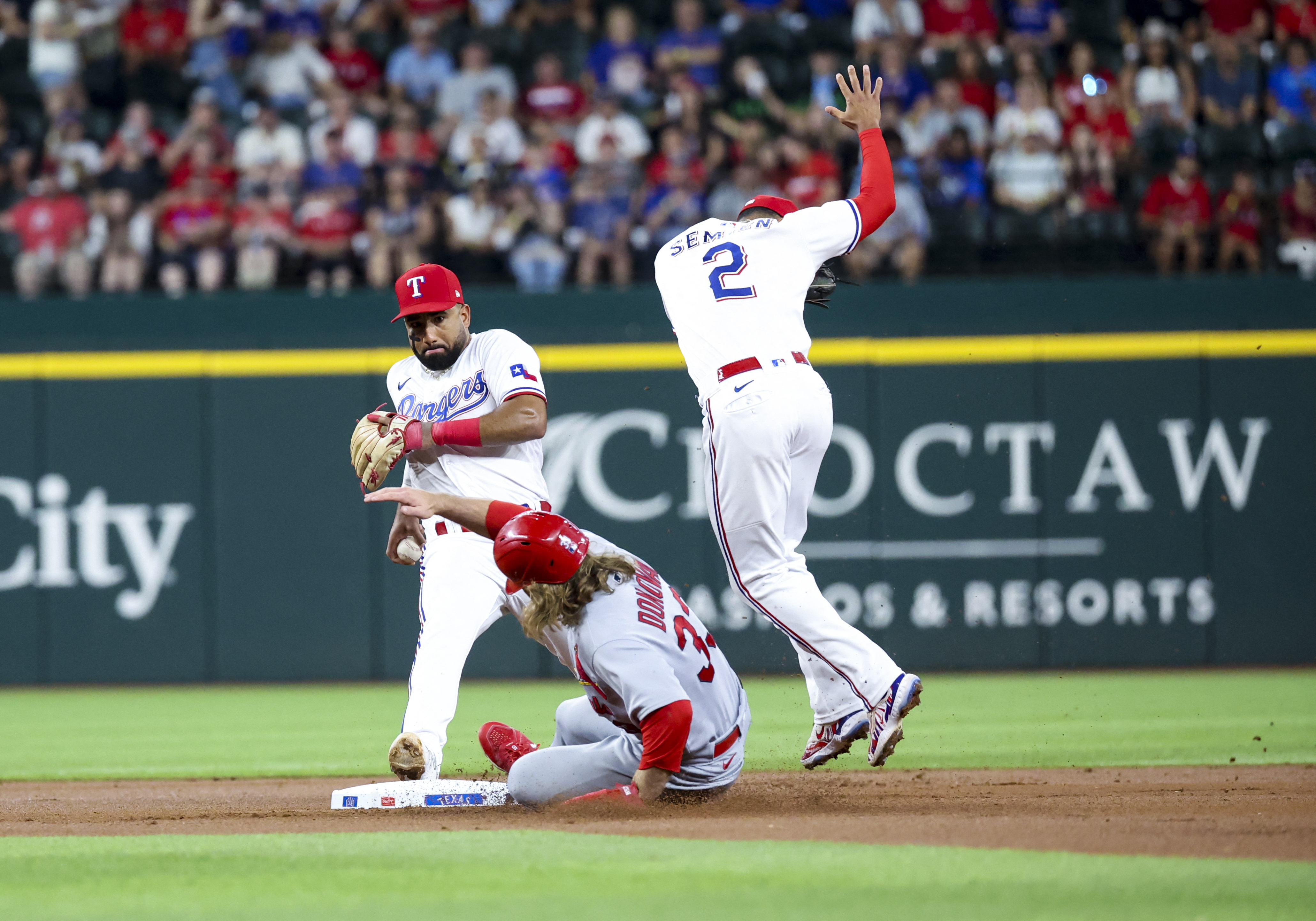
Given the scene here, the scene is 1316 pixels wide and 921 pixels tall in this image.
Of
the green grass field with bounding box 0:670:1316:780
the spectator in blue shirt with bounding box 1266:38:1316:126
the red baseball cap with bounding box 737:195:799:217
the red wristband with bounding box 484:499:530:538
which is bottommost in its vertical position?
the green grass field with bounding box 0:670:1316:780

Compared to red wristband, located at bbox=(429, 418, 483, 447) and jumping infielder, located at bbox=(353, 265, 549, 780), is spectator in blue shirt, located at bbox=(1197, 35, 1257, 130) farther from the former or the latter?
red wristband, located at bbox=(429, 418, 483, 447)

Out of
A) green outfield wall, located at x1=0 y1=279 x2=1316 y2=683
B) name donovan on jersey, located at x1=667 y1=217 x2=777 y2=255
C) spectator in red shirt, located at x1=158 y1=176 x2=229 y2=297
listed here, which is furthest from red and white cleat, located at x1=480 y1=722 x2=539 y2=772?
spectator in red shirt, located at x1=158 y1=176 x2=229 y2=297

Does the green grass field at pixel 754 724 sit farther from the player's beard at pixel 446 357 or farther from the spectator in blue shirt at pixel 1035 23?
the spectator in blue shirt at pixel 1035 23

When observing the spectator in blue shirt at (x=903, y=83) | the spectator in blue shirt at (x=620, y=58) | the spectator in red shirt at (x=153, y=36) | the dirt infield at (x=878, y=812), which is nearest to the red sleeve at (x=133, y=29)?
the spectator in red shirt at (x=153, y=36)

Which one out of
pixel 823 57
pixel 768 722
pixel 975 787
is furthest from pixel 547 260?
pixel 975 787

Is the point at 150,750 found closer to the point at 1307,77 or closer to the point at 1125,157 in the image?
the point at 1125,157

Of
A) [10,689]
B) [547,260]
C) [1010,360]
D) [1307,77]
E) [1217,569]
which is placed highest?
[1307,77]

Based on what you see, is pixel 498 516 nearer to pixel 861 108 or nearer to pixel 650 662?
pixel 650 662
